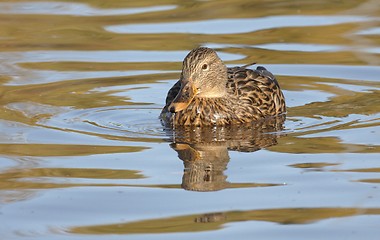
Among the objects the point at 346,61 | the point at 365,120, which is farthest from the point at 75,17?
the point at 365,120

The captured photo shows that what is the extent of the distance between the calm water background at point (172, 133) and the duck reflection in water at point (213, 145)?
0.03 meters

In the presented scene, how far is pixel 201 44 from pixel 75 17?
286 cm

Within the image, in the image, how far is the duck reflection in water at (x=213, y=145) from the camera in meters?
9.52

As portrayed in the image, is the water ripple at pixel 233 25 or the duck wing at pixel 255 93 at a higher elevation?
the water ripple at pixel 233 25

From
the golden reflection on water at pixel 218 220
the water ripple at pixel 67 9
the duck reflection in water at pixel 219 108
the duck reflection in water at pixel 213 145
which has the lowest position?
the golden reflection on water at pixel 218 220

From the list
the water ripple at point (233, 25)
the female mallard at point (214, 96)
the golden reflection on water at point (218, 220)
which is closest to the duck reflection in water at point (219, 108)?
the female mallard at point (214, 96)

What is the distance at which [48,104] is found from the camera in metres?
12.9

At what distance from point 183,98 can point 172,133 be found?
0.38 metres

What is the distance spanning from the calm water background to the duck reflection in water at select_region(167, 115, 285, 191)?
3 cm

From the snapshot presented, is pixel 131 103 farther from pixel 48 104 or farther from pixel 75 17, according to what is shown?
pixel 75 17

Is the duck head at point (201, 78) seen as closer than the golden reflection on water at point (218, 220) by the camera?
No

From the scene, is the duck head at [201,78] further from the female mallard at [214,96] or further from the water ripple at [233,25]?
the water ripple at [233,25]

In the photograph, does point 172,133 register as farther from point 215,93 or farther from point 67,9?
point 67,9

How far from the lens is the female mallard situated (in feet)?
39.3
